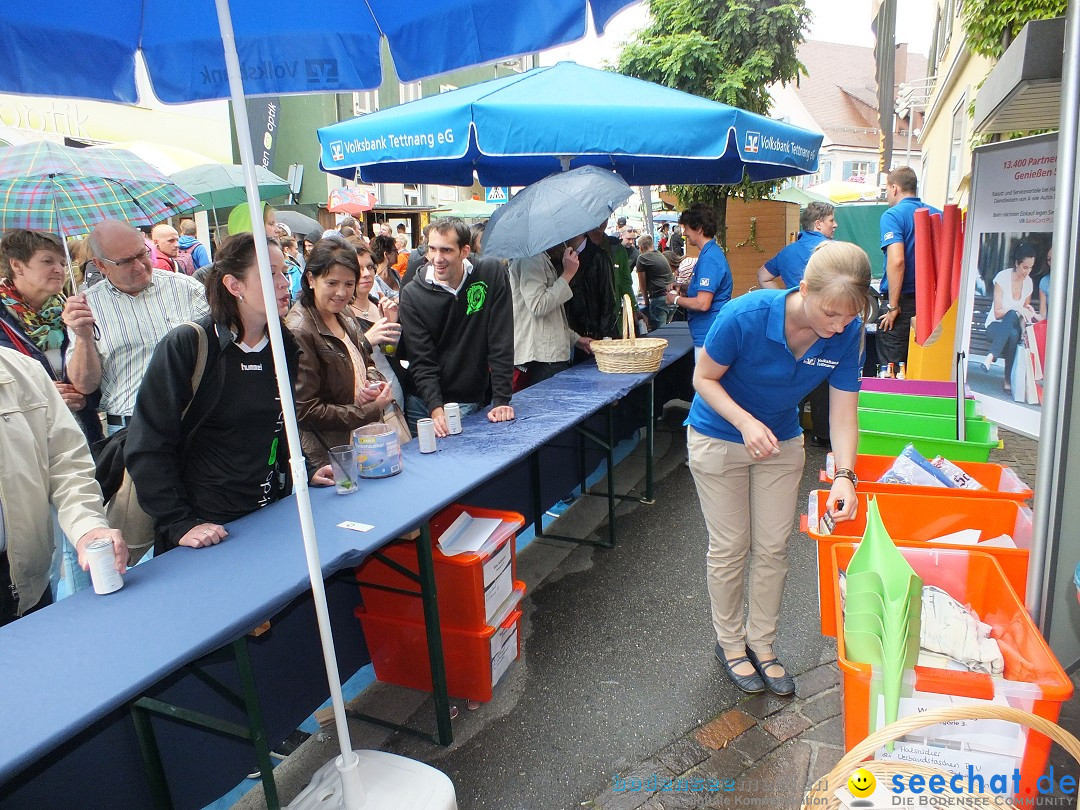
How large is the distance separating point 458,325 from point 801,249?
3.26 m

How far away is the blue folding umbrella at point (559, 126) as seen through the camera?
408 centimetres

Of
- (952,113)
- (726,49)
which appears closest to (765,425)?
(726,49)

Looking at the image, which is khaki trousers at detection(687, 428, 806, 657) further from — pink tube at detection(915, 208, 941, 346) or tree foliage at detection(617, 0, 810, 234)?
tree foliage at detection(617, 0, 810, 234)

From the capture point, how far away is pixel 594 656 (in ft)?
10.3

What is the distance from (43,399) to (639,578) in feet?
9.49

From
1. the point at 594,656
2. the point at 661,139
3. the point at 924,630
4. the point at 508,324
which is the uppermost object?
the point at 661,139

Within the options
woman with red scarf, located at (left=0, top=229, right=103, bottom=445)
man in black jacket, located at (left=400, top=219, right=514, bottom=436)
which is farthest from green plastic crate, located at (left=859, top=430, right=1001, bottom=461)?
woman with red scarf, located at (left=0, top=229, right=103, bottom=445)

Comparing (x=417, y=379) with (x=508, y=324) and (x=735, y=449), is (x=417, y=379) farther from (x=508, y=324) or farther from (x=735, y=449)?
(x=735, y=449)

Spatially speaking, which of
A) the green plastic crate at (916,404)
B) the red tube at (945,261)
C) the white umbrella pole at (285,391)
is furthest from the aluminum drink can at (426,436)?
the red tube at (945,261)

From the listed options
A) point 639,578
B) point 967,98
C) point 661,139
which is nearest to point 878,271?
point 967,98

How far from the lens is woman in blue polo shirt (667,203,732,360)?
5.32 m

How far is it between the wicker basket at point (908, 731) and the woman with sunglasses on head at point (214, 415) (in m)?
1.83

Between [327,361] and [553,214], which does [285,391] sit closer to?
[327,361]

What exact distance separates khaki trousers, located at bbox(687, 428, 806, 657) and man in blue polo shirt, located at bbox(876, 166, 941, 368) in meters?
3.11
